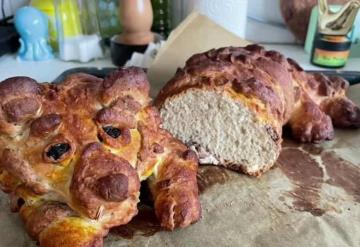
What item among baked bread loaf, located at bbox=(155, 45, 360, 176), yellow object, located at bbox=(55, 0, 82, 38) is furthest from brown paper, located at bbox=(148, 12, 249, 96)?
yellow object, located at bbox=(55, 0, 82, 38)

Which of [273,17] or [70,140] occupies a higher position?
[70,140]

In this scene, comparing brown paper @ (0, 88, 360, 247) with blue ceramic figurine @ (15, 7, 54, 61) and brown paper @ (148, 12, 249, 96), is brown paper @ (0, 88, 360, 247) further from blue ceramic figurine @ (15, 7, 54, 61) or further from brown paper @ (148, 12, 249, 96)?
blue ceramic figurine @ (15, 7, 54, 61)

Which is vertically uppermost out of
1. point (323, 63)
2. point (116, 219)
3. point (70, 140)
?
point (70, 140)

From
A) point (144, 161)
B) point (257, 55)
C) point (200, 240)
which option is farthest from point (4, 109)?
point (257, 55)

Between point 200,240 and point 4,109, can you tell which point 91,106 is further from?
point 200,240

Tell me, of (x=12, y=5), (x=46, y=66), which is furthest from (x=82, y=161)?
(x=12, y=5)

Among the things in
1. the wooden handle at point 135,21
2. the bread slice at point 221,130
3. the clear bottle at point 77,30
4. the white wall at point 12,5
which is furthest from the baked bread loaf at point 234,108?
the white wall at point 12,5

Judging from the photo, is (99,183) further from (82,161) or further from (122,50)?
(122,50)
